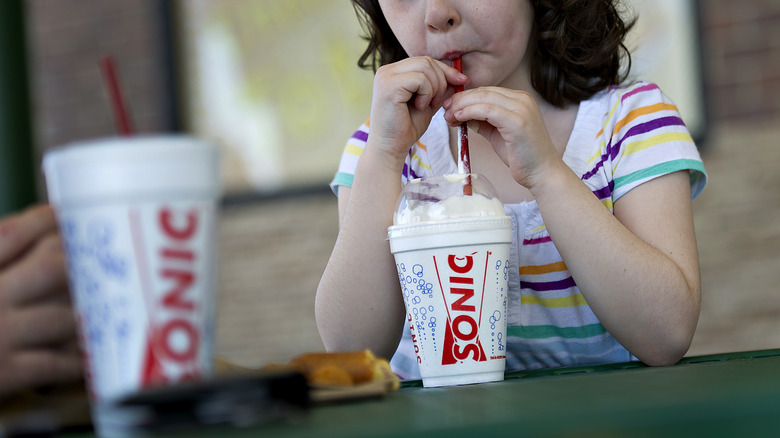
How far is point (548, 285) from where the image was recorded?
1.21 metres

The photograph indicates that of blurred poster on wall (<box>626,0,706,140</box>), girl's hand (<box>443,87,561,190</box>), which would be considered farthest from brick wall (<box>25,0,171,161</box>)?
girl's hand (<box>443,87,561,190</box>)

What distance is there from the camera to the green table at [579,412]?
1.22 feet

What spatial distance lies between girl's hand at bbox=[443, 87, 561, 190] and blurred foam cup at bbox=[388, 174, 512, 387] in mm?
140

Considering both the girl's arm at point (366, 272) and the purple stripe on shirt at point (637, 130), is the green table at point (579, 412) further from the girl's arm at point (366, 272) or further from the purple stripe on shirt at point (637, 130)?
the purple stripe on shirt at point (637, 130)

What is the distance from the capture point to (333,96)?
3.23 metres

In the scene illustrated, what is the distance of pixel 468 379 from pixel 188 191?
1.26 feet

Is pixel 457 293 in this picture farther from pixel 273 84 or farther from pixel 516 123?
pixel 273 84

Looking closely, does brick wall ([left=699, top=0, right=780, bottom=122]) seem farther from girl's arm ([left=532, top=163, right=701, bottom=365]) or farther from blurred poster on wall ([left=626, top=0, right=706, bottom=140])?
girl's arm ([left=532, top=163, right=701, bottom=365])

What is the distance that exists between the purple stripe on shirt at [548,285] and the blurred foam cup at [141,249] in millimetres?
813

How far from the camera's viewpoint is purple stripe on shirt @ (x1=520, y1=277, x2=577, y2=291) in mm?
1205

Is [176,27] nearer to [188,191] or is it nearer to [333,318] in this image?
[333,318]

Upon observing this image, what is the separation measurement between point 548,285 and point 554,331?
7 cm

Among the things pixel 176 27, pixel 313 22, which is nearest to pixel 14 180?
pixel 313 22

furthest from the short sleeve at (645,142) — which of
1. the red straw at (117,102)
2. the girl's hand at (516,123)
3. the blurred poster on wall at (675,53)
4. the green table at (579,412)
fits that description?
the blurred poster on wall at (675,53)
